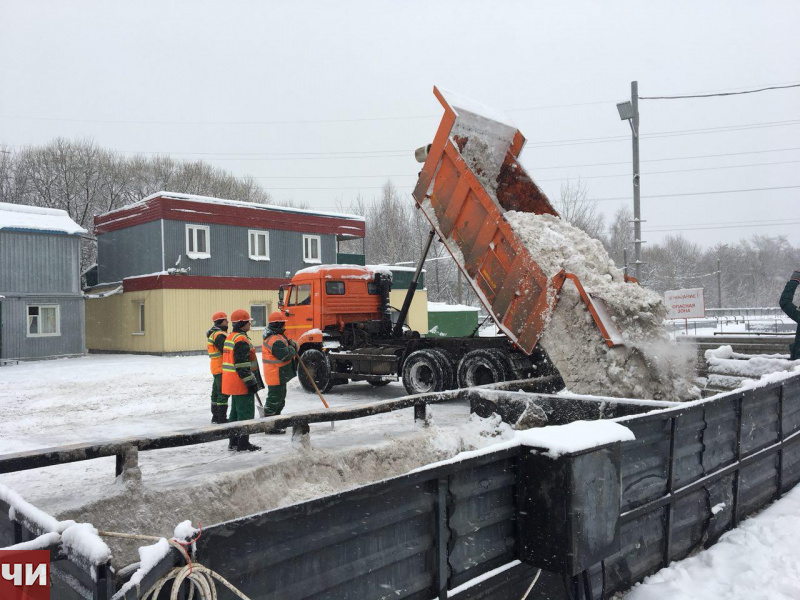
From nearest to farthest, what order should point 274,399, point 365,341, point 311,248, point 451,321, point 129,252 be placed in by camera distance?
1. point 274,399
2. point 365,341
3. point 129,252
4. point 311,248
5. point 451,321

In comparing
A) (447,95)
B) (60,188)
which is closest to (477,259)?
(447,95)

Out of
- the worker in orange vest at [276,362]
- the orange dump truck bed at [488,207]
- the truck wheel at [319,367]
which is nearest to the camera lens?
the worker in orange vest at [276,362]

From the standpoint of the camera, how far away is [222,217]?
2559 centimetres

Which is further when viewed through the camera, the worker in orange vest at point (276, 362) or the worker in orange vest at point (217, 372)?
the worker in orange vest at point (217, 372)

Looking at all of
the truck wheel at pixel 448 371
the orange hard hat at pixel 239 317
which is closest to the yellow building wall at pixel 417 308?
the truck wheel at pixel 448 371

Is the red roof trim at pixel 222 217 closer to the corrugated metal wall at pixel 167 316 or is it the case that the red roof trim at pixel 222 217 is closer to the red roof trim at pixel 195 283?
the red roof trim at pixel 195 283

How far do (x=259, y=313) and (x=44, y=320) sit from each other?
27.1ft

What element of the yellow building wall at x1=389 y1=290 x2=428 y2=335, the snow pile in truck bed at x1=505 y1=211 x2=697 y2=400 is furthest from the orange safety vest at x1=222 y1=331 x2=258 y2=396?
the yellow building wall at x1=389 y1=290 x2=428 y2=335

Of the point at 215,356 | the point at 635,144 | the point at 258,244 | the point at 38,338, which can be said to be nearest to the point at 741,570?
the point at 215,356

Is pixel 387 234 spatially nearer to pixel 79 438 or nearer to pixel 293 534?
pixel 79 438

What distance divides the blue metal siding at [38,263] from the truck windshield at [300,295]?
1437 cm

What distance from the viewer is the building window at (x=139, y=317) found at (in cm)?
2533

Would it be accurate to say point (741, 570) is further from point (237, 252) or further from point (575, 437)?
point (237, 252)

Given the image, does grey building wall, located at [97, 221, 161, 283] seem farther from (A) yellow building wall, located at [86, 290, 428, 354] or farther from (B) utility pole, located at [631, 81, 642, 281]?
(B) utility pole, located at [631, 81, 642, 281]
